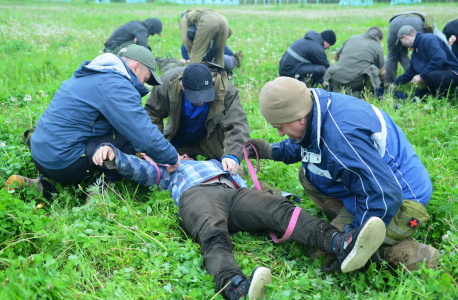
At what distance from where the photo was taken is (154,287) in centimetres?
238

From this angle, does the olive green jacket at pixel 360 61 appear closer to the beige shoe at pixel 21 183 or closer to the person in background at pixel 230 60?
the person in background at pixel 230 60

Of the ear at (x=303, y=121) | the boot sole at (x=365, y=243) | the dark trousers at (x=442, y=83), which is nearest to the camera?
the boot sole at (x=365, y=243)

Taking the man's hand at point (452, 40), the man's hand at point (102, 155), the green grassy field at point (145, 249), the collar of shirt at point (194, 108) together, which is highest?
the man's hand at point (452, 40)

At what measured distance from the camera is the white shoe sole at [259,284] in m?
2.13

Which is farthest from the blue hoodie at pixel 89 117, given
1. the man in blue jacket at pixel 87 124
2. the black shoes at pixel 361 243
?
the black shoes at pixel 361 243

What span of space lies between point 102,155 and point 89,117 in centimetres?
43

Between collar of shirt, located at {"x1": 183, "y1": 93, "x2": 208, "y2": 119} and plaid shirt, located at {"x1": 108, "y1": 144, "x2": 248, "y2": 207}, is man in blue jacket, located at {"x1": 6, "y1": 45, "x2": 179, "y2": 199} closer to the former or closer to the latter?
plaid shirt, located at {"x1": 108, "y1": 144, "x2": 248, "y2": 207}

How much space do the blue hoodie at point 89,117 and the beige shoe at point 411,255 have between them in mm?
2156

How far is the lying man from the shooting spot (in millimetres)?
2285

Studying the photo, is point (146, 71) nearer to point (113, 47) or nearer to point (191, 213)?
point (191, 213)

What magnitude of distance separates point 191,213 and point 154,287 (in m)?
0.71

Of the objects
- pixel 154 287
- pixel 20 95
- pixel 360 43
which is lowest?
pixel 154 287

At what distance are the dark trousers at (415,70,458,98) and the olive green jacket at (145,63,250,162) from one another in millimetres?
4244

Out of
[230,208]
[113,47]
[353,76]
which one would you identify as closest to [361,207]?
[230,208]
